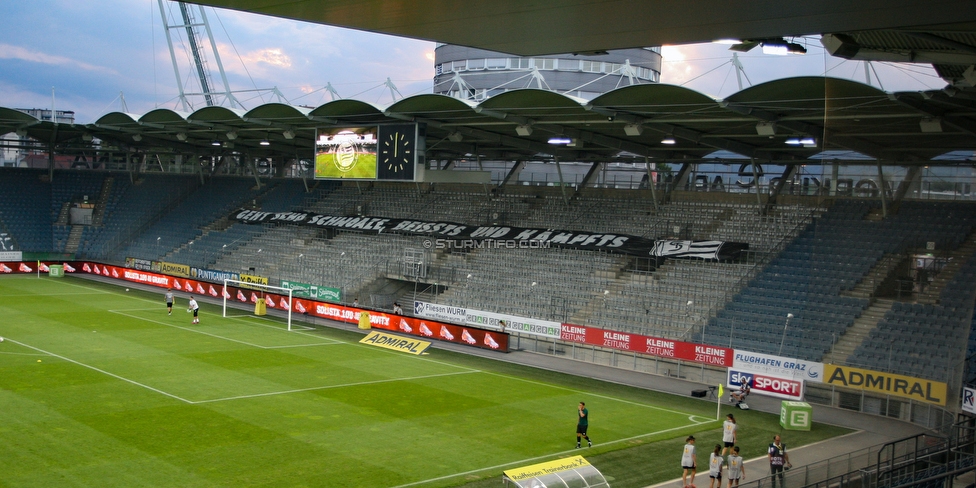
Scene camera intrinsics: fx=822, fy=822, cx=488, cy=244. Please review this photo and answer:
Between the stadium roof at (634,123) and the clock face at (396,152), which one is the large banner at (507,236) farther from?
the clock face at (396,152)

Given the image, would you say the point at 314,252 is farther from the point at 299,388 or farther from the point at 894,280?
the point at 894,280

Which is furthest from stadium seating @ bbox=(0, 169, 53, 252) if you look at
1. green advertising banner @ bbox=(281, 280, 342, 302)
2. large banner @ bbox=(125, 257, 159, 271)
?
green advertising banner @ bbox=(281, 280, 342, 302)

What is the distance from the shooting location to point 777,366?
88.3 feet

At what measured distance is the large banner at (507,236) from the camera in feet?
119

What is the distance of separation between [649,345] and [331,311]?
56.1 ft

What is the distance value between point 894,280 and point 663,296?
1390 centimetres

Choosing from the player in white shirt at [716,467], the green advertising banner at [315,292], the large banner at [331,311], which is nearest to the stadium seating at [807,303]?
the player in white shirt at [716,467]

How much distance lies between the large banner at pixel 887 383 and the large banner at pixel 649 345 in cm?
357

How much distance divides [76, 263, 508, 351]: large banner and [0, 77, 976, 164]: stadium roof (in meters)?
8.77

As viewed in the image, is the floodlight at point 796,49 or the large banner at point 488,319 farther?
the large banner at point 488,319

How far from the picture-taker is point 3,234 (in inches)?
2249

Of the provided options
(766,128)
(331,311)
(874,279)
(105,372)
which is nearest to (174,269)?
(331,311)

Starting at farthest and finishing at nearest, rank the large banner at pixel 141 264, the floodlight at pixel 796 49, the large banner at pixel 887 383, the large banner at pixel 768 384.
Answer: the large banner at pixel 141 264 < the large banner at pixel 768 384 < the large banner at pixel 887 383 < the floodlight at pixel 796 49

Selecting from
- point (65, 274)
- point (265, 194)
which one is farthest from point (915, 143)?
point (65, 274)
